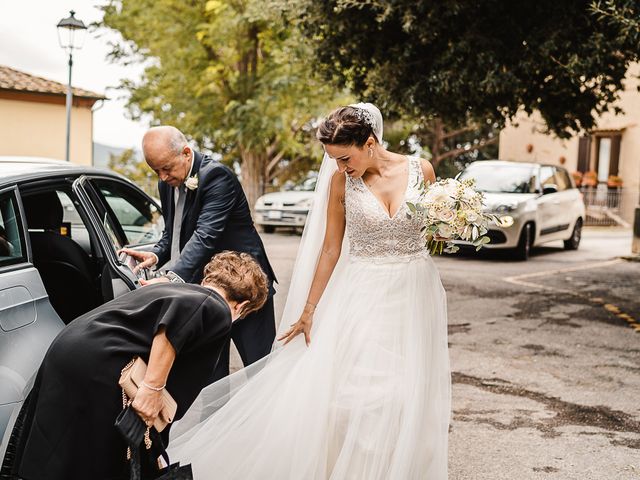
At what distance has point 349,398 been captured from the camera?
3.59 meters

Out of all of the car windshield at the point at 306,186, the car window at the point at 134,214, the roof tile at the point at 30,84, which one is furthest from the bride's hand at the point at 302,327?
the roof tile at the point at 30,84

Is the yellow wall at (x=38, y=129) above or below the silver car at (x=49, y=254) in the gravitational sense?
above

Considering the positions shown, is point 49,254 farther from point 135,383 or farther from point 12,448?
point 135,383

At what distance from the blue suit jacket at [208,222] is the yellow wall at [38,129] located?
22978 mm

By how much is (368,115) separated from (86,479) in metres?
2.02

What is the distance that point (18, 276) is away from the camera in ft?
11.2

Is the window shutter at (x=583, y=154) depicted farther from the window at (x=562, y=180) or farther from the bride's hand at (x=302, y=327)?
the bride's hand at (x=302, y=327)

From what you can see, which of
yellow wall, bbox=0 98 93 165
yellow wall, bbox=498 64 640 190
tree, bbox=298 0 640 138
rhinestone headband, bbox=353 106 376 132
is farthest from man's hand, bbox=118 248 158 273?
yellow wall, bbox=0 98 93 165

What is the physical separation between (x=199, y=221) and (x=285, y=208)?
1472 centimetres

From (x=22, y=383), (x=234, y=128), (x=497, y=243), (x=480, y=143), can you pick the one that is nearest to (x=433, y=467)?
(x=22, y=383)

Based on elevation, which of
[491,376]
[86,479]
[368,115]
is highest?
[368,115]

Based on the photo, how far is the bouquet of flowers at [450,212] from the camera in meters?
3.62

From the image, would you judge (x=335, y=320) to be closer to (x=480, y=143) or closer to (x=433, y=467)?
(x=433, y=467)

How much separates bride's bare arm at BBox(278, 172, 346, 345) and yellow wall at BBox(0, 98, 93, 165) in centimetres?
2406
